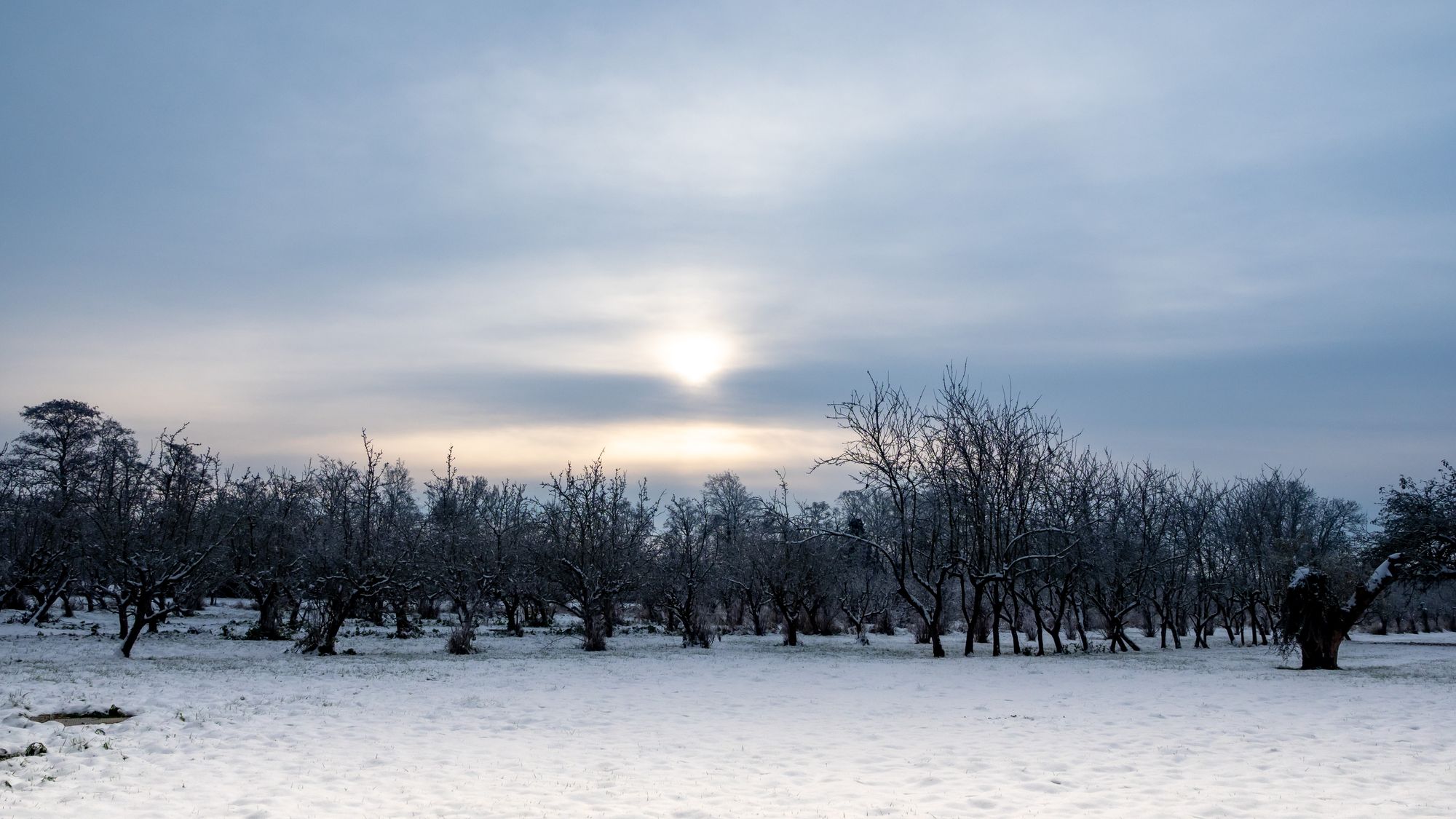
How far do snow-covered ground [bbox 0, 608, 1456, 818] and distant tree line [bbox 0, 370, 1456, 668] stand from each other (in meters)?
5.58

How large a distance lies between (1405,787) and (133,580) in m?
28.0

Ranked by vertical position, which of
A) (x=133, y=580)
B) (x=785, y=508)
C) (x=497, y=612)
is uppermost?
(x=785, y=508)

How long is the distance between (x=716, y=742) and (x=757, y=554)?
25597mm

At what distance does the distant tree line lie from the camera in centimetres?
2614

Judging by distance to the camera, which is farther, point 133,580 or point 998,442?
point 998,442

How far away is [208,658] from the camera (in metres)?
22.0

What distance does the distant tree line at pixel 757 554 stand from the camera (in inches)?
1029

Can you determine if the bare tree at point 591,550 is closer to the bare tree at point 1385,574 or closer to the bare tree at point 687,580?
the bare tree at point 687,580

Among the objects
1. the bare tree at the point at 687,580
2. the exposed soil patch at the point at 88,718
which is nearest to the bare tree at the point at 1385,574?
the bare tree at the point at 687,580

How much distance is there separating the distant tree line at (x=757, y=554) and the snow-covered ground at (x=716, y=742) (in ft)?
18.3

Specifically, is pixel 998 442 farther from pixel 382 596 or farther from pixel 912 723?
pixel 382 596

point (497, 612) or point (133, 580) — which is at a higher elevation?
point (133, 580)

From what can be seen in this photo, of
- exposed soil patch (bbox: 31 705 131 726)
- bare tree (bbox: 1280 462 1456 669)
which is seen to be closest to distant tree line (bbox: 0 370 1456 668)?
bare tree (bbox: 1280 462 1456 669)

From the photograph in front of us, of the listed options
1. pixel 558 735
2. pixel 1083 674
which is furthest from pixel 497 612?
pixel 558 735
